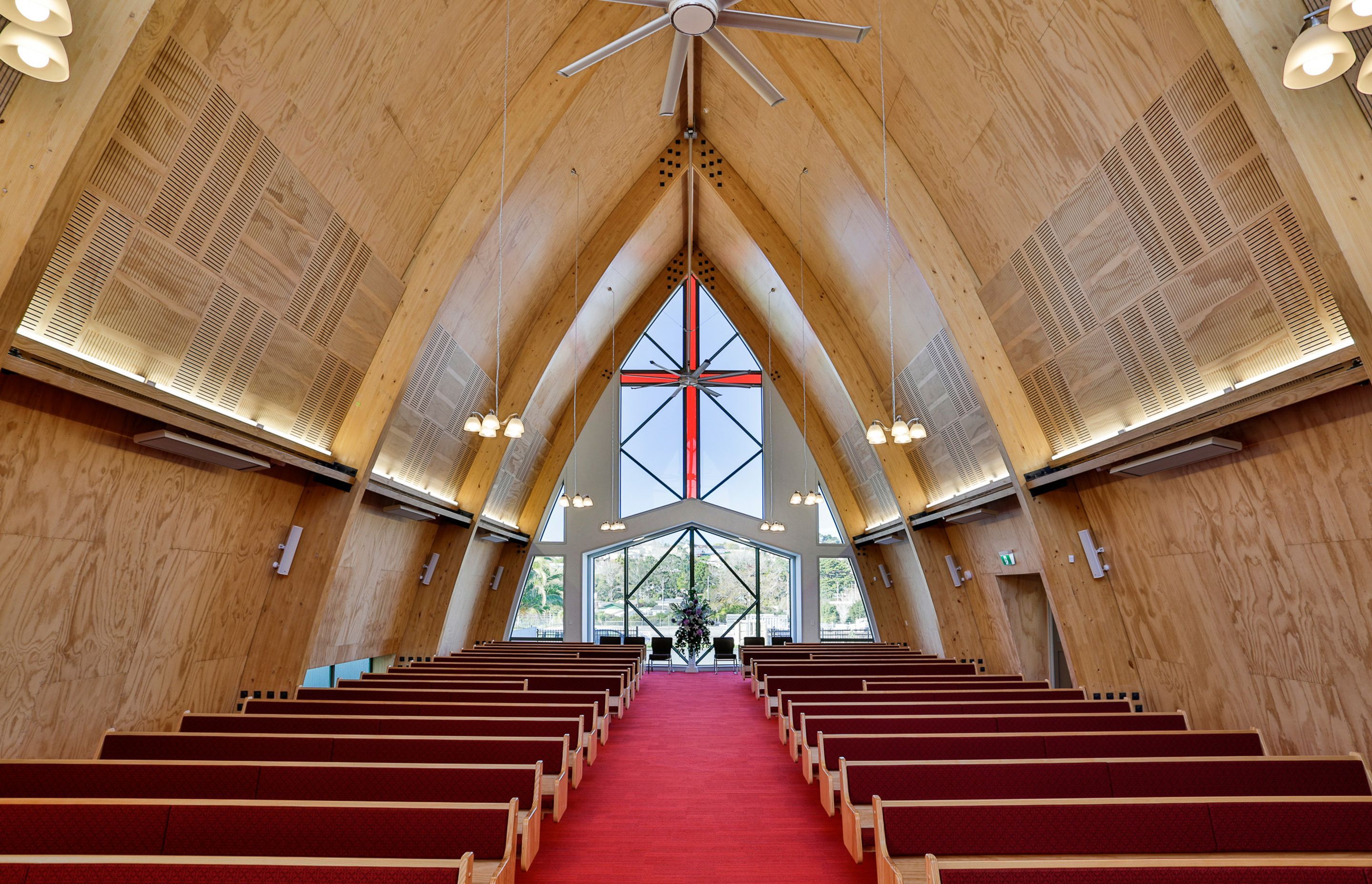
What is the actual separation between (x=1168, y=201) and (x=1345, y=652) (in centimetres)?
330

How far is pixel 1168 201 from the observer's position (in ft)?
17.8

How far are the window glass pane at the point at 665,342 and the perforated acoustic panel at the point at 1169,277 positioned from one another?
11.4m

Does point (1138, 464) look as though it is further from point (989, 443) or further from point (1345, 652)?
point (989, 443)

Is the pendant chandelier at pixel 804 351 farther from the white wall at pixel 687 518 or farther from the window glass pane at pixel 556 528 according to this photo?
the window glass pane at pixel 556 528

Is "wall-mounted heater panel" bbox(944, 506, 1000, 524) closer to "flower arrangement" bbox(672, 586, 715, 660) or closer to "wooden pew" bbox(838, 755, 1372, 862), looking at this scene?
"wooden pew" bbox(838, 755, 1372, 862)

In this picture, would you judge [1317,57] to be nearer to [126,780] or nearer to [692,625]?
[126,780]

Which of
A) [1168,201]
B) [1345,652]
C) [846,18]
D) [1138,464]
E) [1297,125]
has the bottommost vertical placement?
[1345,652]

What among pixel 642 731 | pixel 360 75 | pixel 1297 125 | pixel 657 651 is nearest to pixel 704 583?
pixel 657 651

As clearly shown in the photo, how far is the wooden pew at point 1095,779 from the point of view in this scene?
4.18 m

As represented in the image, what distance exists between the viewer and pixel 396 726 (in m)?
5.62

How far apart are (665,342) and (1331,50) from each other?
628 inches

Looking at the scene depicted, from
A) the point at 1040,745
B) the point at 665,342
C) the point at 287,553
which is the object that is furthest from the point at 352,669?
the point at 665,342

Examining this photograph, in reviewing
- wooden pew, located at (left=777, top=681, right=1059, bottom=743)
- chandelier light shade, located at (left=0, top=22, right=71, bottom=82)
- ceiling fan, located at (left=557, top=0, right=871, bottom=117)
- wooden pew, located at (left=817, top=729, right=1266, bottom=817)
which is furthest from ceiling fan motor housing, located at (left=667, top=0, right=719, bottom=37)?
wooden pew, located at (left=777, top=681, right=1059, bottom=743)

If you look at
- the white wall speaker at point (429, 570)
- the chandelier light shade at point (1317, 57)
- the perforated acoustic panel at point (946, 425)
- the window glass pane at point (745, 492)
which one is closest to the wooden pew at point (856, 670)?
the perforated acoustic panel at point (946, 425)
